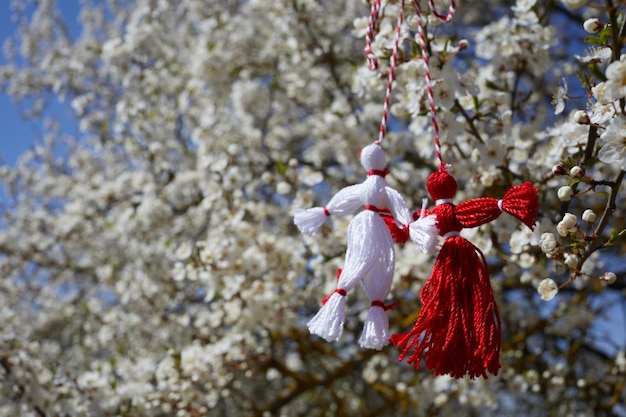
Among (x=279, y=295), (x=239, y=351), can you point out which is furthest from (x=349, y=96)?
(x=239, y=351)

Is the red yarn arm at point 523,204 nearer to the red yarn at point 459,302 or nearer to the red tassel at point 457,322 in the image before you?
the red yarn at point 459,302

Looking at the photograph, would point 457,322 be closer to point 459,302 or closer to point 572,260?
point 459,302

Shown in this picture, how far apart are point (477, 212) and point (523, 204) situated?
0.10 metres

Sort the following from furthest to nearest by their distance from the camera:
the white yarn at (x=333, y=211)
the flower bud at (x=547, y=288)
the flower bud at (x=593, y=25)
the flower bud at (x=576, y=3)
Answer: the flower bud at (x=547, y=288), the white yarn at (x=333, y=211), the flower bud at (x=593, y=25), the flower bud at (x=576, y=3)

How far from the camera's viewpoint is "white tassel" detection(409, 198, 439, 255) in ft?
4.18

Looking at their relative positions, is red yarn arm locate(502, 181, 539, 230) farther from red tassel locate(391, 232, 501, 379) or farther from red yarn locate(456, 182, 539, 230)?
red tassel locate(391, 232, 501, 379)

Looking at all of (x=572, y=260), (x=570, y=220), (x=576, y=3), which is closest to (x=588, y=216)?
(x=570, y=220)

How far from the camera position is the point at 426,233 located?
4.24 ft

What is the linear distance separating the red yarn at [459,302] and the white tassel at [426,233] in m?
0.02

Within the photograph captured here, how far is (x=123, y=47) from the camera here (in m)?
4.44

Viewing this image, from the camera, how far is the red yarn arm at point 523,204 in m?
1.25

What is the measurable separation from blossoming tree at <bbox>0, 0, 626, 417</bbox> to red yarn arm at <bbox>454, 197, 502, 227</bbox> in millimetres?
146

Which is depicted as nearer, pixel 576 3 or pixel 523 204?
pixel 576 3

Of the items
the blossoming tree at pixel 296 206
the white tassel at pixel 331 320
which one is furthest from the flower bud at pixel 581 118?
the white tassel at pixel 331 320
